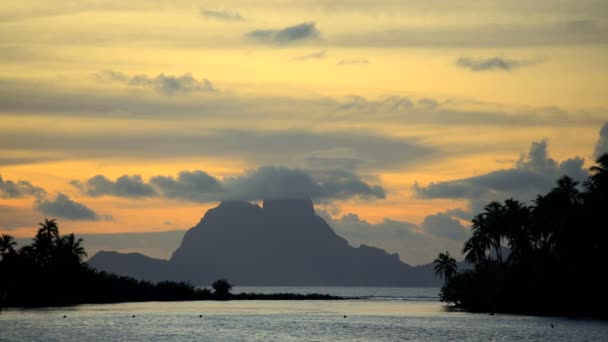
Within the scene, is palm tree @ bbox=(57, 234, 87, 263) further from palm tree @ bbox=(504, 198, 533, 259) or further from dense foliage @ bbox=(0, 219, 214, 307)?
palm tree @ bbox=(504, 198, 533, 259)

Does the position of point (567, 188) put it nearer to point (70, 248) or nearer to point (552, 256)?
point (552, 256)

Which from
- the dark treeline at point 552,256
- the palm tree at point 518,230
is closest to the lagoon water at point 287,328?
the dark treeline at point 552,256

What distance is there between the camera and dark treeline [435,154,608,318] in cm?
11394

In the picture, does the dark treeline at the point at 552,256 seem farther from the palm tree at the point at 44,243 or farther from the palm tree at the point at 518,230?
the palm tree at the point at 44,243

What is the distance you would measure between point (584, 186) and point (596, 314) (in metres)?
17.2

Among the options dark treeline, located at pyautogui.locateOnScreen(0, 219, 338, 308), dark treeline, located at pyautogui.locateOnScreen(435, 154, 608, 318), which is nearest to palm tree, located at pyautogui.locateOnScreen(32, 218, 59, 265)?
dark treeline, located at pyautogui.locateOnScreen(0, 219, 338, 308)

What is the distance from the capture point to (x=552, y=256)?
122375 millimetres

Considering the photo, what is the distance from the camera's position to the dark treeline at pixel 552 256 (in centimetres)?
11394

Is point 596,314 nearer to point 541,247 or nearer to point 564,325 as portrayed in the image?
point 564,325

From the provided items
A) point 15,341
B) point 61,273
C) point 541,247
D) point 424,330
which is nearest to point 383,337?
point 424,330

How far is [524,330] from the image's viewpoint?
96.1m

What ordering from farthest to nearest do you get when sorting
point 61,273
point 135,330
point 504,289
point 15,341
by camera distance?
1. point 61,273
2. point 504,289
3. point 135,330
4. point 15,341

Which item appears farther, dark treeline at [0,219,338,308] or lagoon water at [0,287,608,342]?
dark treeline at [0,219,338,308]

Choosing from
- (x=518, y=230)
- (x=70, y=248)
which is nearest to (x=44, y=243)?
(x=70, y=248)
